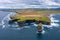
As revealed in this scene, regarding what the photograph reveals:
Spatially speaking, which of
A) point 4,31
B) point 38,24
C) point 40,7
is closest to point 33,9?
point 40,7

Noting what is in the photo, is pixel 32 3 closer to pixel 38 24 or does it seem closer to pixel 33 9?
pixel 33 9

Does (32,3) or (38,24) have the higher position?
(32,3)

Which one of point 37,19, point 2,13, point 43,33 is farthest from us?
point 2,13

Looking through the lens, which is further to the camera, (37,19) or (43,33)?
(37,19)

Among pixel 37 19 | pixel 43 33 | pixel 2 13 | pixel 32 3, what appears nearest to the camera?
pixel 43 33

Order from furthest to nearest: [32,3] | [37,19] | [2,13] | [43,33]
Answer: [32,3] → [2,13] → [37,19] → [43,33]

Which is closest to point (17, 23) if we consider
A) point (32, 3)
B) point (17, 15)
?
point (17, 15)

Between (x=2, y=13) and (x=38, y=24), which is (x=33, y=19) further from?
(x=2, y=13)
